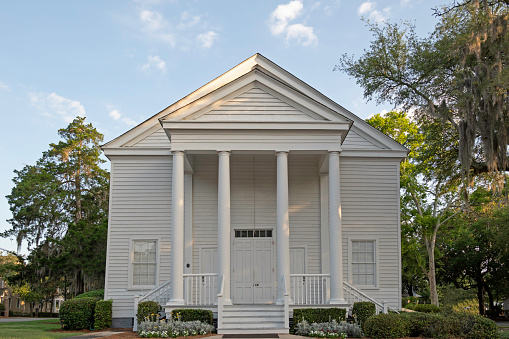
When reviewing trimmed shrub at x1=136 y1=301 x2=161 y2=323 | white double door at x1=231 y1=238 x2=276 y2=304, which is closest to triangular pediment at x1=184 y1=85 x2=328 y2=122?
white double door at x1=231 y1=238 x2=276 y2=304

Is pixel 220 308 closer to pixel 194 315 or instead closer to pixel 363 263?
pixel 194 315

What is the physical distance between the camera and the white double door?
55.3 feet

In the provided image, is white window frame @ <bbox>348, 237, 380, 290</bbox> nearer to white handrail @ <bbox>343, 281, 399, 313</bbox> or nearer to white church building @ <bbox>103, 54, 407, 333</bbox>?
white church building @ <bbox>103, 54, 407, 333</bbox>

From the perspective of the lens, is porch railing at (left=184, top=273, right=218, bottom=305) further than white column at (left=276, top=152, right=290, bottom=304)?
Yes

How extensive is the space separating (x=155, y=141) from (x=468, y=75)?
10765 mm

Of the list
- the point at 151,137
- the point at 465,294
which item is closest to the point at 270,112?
the point at 151,137

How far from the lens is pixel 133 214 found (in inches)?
686

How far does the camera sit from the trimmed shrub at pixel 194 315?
13.6m

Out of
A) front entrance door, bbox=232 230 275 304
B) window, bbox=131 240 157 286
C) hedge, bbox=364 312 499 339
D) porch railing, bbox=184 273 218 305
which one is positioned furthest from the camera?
window, bbox=131 240 157 286

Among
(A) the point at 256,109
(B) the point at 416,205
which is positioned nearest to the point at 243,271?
(A) the point at 256,109

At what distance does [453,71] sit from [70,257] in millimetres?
24819

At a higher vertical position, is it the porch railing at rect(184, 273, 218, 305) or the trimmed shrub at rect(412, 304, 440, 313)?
the porch railing at rect(184, 273, 218, 305)

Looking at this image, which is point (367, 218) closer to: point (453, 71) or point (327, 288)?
point (327, 288)

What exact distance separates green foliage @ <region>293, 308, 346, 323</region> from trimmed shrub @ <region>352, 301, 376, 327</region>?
0.65 m
